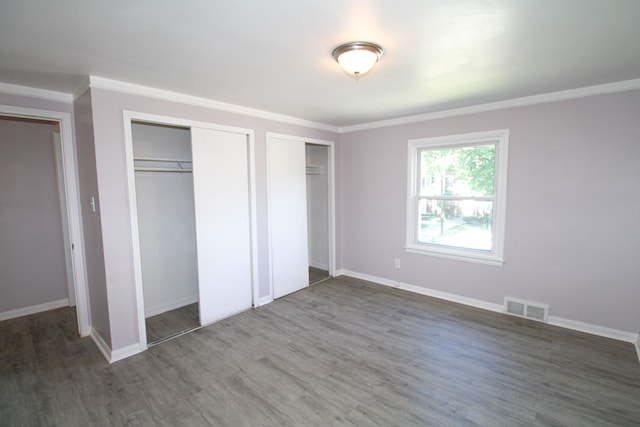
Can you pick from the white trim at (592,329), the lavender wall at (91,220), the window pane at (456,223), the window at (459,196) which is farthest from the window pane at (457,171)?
the lavender wall at (91,220)

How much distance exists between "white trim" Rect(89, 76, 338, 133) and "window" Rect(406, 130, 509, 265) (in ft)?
6.15

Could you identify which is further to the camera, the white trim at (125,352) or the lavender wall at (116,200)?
the white trim at (125,352)

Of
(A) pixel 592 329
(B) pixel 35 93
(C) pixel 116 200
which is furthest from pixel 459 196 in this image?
(B) pixel 35 93

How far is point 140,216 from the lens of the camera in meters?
3.60

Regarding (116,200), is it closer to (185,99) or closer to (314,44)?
(185,99)

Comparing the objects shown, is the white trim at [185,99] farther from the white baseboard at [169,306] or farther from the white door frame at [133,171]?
the white baseboard at [169,306]

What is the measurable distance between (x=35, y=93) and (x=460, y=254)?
16.5 ft

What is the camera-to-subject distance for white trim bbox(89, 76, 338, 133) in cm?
259

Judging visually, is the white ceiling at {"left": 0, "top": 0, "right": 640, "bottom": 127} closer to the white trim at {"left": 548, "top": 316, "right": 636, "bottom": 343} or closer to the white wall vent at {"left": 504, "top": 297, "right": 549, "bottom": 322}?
the white wall vent at {"left": 504, "top": 297, "right": 549, "bottom": 322}

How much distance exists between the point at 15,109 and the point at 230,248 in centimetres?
238

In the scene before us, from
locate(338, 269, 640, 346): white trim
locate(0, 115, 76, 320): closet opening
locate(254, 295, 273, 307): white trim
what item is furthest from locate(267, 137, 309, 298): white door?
locate(0, 115, 76, 320): closet opening

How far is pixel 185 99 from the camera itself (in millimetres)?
3111

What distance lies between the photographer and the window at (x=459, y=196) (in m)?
3.64

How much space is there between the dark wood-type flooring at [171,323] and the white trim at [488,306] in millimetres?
2521
